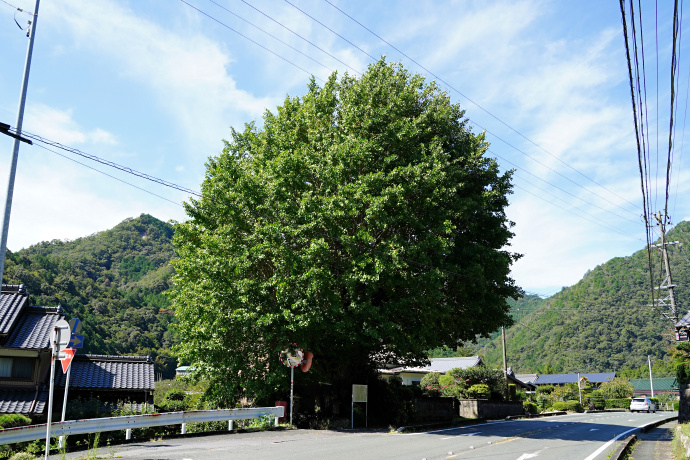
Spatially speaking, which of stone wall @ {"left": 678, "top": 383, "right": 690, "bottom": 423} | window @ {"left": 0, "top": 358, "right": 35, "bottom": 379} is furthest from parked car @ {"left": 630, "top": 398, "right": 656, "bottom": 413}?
window @ {"left": 0, "top": 358, "right": 35, "bottom": 379}

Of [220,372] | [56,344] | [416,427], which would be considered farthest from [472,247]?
[56,344]

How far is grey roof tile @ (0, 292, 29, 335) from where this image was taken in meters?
20.8

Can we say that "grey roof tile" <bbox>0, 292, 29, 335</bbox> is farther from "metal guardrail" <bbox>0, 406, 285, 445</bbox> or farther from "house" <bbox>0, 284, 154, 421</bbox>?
"metal guardrail" <bbox>0, 406, 285, 445</bbox>

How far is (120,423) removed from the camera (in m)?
12.9

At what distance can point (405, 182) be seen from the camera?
19.7m

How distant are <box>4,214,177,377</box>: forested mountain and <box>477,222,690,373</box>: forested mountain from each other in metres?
74.8

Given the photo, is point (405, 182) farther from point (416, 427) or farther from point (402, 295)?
point (416, 427)

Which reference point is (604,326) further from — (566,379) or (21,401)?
(21,401)

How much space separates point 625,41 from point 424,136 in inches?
525

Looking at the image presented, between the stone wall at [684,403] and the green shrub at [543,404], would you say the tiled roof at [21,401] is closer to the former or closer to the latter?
the stone wall at [684,403]

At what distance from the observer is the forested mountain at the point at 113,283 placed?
78062 millimetres

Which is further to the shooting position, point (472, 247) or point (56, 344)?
point (472, 247)

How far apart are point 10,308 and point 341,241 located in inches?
599

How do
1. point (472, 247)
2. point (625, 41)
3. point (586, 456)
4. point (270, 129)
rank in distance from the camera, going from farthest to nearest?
point (270, 129)
point (472, 247)
point (586, 456)
point (625, 41)
